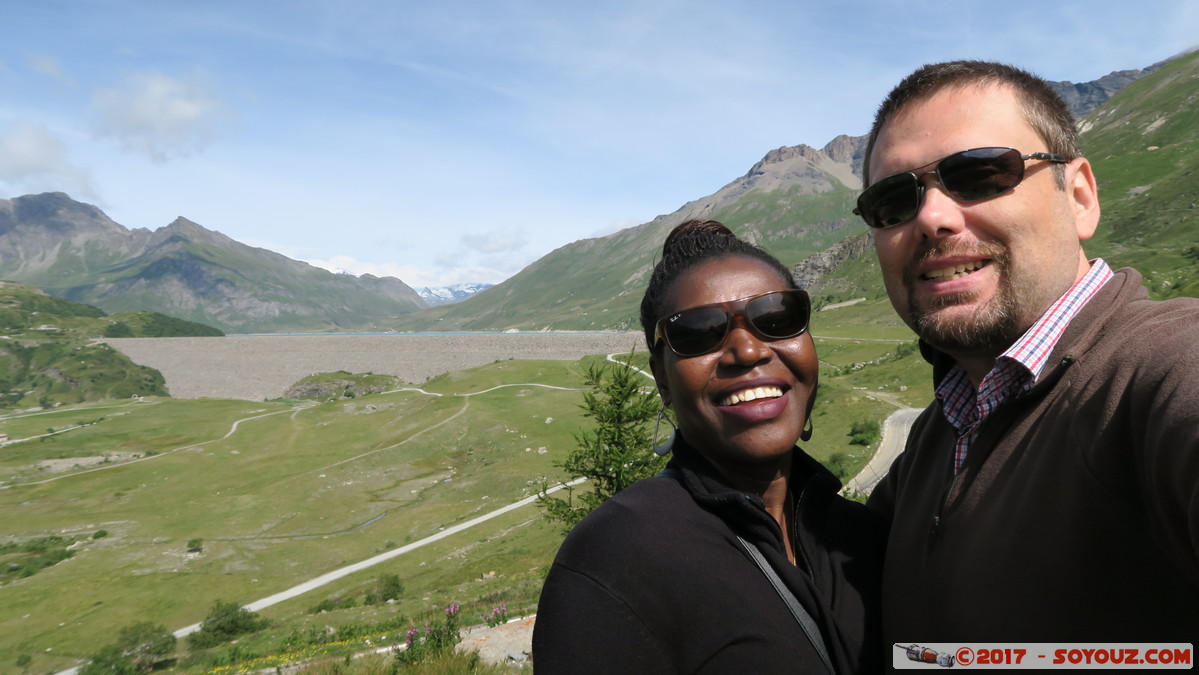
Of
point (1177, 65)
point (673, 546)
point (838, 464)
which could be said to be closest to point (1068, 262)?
point (673, 546)

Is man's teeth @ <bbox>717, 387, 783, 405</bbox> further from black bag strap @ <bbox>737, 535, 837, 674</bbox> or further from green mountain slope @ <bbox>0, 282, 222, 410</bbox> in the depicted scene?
green mountain slope @ <bbox>0, 282, 222, 410</bbox>

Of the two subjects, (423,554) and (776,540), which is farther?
(423,554)

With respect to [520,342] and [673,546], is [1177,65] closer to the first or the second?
[520,342]

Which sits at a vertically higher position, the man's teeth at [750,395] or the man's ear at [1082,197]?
the man's ear at [1082,197]

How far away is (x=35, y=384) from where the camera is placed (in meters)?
142

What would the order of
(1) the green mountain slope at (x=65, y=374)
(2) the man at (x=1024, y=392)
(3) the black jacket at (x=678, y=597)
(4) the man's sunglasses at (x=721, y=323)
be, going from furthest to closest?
(1) the green mountain slope at (x=65, y=374), (4) the man's sunglasses at (x=721, y=323), (3) the black jacket at (x=678, y=597), (2) the man at (x=1024, y=392)

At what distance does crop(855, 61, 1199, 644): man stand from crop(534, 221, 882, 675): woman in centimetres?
35

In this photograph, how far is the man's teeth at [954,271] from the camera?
2.46 meters

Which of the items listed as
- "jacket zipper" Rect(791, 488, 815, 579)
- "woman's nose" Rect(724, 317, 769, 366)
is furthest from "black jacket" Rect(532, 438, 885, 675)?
"woman's nose" Rect(724, 317, 769, 366)

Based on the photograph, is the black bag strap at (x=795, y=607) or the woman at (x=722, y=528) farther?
the black bag strap at (x=795, y=607)

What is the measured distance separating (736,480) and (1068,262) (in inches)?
60.2

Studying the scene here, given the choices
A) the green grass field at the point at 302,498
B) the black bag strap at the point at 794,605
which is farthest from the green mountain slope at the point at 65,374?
the black bag strap at the point at 794,605

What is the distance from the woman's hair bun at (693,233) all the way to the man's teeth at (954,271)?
93cm

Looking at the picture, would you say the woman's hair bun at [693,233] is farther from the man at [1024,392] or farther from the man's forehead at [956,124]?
the man's forehead at [956,124]
